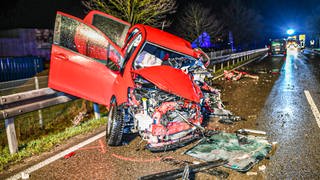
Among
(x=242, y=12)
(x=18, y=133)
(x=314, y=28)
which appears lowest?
(x=18, y=133)

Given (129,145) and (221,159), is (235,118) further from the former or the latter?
(129,145)

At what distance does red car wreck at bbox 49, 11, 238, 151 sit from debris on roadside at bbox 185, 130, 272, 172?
1.06ft

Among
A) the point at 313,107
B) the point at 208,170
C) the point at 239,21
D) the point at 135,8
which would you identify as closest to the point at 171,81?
the point at 208,170

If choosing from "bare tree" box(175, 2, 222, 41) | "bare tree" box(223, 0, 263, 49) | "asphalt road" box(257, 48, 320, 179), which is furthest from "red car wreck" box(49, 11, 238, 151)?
"bare tree" box(223, 0, 263, 49)

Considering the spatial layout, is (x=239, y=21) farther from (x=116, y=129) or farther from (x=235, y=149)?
(x=116, y=129)

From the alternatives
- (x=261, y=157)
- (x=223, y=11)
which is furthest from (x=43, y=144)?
(x=223, y=11)

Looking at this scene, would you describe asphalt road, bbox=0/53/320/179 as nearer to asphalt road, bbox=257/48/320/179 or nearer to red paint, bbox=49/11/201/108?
asphalt road, bbox=257/48/320/179

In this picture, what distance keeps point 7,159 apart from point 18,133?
7.47 ft

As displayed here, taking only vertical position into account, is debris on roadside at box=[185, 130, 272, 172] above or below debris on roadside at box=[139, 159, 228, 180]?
below

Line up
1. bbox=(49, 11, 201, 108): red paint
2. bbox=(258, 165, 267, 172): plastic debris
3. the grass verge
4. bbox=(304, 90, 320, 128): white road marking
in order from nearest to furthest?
bbox=(258, 165, 267, 172): plastic debris < the grass verge < bbox=(49, 11, 201, 108): red paint < bbox=(304, 90, 320, 128): white road marking

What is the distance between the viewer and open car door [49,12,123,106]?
5.07 m

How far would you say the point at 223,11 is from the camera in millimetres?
58000

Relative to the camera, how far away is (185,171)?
3.00 metres

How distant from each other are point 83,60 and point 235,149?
3.43 meters
